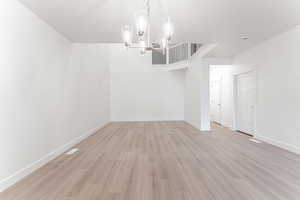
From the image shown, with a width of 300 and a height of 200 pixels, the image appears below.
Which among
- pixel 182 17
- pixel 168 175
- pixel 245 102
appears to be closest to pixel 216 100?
pixel 245 102

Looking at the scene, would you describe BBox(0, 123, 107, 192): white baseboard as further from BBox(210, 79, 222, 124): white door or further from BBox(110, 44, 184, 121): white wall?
BBox(210, 79, 222, 124): white door

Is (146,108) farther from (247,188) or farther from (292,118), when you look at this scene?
(247,188)

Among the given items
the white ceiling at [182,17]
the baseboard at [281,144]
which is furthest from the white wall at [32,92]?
the baseboard at [281,144]

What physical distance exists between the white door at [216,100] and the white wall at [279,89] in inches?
104

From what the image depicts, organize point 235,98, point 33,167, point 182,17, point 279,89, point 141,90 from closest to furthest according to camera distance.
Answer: point 33,167
point 182,17
point 279,89
point 235,98
point 141,90

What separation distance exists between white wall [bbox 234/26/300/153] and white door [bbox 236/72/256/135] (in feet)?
1.68

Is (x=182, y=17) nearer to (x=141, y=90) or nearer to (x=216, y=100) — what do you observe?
(x=216, y=100)

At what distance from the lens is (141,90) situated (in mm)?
9242

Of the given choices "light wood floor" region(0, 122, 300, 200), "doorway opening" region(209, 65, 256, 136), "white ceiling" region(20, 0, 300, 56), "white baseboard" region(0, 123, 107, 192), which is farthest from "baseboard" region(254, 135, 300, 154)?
"white baseboard" region(0, 123, 107, 192)

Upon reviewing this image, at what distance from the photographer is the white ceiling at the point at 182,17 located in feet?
9.38

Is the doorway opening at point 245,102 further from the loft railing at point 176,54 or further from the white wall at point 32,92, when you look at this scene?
the white wall at point 32,92

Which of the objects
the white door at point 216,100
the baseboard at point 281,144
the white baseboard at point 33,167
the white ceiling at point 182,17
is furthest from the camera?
the white door at point 216,100

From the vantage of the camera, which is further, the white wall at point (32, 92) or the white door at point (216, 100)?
the white door at point (216, 100)

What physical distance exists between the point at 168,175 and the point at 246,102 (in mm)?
4484
